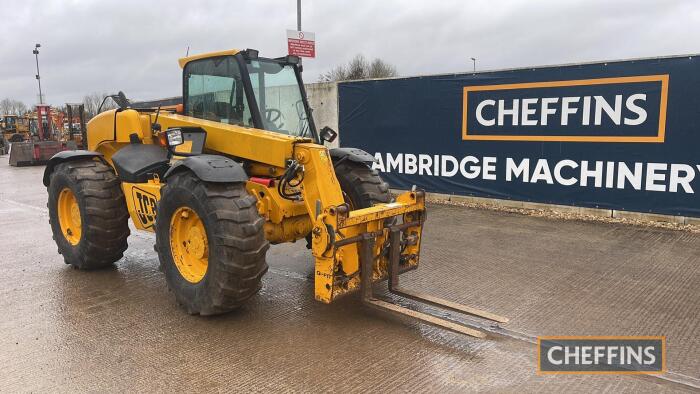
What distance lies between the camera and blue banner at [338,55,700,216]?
7496 millimetres

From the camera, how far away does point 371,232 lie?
14.0ft

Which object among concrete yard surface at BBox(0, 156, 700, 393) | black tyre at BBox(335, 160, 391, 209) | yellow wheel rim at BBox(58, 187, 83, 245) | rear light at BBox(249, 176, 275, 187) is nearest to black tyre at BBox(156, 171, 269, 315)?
concrete yard surface at BBox(0, 156, 700, 393)

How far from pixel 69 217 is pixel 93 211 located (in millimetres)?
978

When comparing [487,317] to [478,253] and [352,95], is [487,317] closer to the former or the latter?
[478,253]

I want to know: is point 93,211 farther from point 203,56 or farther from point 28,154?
point 28,154

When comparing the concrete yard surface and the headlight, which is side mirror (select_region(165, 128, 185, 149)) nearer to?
the headlight

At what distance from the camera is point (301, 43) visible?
11.8 meters

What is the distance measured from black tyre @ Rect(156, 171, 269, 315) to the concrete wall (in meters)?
7.14

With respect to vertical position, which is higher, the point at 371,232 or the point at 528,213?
the point at 371,232

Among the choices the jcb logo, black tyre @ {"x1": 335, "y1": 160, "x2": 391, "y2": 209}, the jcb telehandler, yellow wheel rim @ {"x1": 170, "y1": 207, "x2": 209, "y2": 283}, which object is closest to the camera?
the jcb telehandler

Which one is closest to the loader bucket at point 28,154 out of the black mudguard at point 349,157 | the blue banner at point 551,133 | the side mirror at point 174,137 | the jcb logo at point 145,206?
the blue banner at point 551,133

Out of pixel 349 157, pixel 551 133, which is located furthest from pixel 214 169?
pixel 551 133

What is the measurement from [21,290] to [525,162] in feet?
24.8

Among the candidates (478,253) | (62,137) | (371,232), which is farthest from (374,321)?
(62,137)
